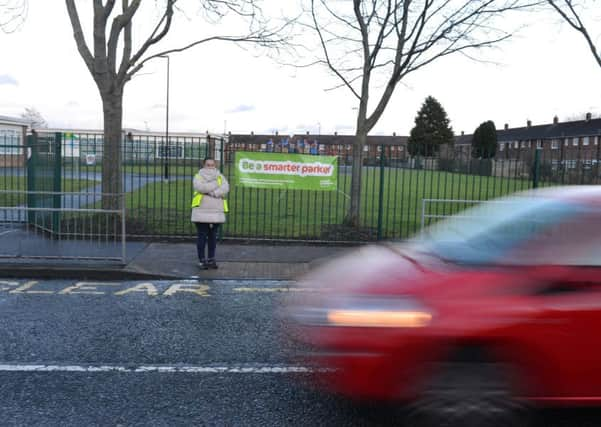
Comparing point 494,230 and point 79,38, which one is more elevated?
point 79,38

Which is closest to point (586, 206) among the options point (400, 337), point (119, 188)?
point (400, 337)

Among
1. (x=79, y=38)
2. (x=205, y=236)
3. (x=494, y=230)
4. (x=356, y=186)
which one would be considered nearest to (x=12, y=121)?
(x=79, y=38)

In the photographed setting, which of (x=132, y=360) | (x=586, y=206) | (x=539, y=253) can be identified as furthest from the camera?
(x=132, y=360)

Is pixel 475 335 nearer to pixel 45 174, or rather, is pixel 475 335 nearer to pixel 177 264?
pixel 177 264

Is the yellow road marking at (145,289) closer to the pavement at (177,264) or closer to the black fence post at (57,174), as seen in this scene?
the pavement at (177,264)

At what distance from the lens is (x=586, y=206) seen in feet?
11.2

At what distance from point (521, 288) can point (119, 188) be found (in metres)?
9.68

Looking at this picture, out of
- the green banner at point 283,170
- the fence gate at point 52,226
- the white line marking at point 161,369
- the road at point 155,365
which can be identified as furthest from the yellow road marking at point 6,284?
the green banner at point 283,170

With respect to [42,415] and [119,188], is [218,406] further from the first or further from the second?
[119,188]

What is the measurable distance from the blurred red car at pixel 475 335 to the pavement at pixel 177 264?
11.8ft

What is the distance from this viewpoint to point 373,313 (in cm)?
303

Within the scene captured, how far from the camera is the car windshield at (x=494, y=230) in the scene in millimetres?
3367

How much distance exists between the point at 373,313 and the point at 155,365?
7.34ft

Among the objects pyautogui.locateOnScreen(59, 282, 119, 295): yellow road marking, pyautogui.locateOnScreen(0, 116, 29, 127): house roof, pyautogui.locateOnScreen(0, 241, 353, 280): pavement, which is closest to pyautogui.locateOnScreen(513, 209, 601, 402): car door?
pyautogui.locateOnScreen(0, 241, 353, 280): pavement
